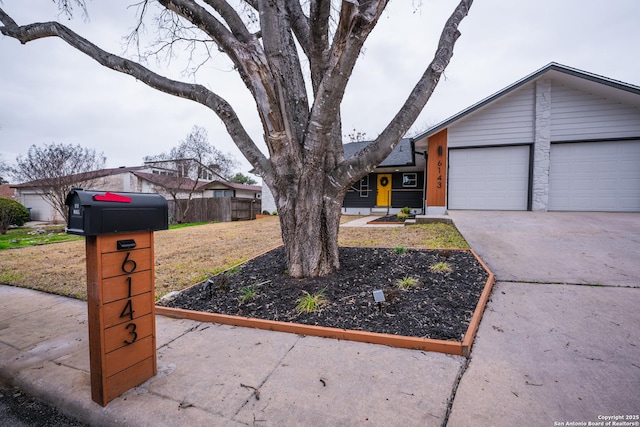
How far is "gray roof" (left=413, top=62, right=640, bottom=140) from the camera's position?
7648 mm

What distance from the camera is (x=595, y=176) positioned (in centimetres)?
884

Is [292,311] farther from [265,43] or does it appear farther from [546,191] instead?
[546,191]

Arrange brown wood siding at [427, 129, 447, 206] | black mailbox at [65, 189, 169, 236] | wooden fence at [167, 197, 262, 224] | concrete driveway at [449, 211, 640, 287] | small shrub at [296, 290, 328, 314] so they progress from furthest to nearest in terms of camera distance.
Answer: wooden fence at [167, 197, 262, 224], brown wood siding at [427, 129, 447, 206], concrete driveway at [449, 211, 640, 287], small shrub at [296, 290, 328, 314], black mailbox at [65, 189, 169, 236]

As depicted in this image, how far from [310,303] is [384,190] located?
1323 centimetres

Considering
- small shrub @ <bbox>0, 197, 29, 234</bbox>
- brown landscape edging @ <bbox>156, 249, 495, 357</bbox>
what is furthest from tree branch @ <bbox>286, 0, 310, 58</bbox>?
small shrub @ <bbox>0, 197, 29, 234</bbox>

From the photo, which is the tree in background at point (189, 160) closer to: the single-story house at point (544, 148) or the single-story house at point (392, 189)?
the single-story house at point (392, 189)

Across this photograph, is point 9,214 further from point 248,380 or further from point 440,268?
point 440,268

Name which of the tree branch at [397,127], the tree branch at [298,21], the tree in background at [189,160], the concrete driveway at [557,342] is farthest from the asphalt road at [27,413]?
the tree in background at [189,160]

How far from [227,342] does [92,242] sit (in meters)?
1.34

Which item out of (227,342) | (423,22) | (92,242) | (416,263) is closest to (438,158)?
(423,22)

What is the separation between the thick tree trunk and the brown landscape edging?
3.26 feet

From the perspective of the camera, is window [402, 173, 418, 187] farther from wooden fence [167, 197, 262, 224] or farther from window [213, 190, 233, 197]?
window [213, 190, 233, 197]

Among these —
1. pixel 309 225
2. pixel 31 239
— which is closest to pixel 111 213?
pixel 309 225

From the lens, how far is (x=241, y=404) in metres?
1.59
